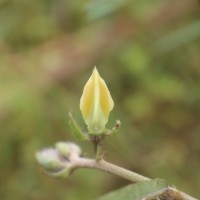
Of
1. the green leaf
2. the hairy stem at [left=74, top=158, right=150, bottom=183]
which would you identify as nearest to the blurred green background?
the hairy stem at [left=74, top=158, right=150, bottom=183]

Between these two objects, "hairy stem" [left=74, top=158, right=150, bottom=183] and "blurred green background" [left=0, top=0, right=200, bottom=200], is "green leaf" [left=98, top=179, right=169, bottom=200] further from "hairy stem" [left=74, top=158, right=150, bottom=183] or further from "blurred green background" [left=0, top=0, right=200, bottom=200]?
"blurred green background" [left=0, top=0, right=200, bottom=200]

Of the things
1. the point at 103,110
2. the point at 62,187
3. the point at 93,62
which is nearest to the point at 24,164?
the point at 62,187

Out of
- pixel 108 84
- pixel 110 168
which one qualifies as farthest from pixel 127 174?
pixel 108 84

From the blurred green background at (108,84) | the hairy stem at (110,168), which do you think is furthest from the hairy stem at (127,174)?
the blurred green background at (108,84)

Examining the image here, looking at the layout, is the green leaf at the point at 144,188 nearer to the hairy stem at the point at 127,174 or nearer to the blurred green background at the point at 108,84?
the hairy stem at the point at 127,174

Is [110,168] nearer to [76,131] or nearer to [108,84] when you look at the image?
[76,131]

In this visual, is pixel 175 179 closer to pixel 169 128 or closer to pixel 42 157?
pixel 169 128
